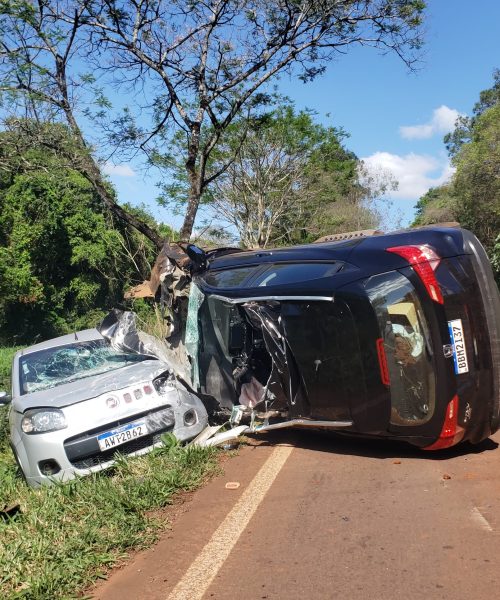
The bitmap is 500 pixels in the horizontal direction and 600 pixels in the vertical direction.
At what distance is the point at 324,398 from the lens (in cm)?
500

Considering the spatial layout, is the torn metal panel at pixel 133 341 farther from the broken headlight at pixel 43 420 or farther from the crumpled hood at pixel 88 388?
the broken headlight at pixel 43 420

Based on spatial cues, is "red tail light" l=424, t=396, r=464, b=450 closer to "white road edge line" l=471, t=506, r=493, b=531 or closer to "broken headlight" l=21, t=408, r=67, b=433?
"white road edge line" l=471, t=506, r=493, b=531

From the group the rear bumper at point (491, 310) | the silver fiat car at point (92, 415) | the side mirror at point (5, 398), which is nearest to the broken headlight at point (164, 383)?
the silver fiat car at point (92, 415)

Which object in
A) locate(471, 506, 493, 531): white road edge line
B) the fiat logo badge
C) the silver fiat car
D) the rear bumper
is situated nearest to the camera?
locate(471, 506, 493, 531): white road edge line

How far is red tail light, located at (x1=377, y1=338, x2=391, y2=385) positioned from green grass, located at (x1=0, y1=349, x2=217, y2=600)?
5.50ft

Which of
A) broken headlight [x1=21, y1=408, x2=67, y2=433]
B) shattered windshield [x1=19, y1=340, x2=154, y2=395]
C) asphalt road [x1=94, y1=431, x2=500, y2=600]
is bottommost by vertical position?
asphalt road [x1=94, y1=431, x2=500, y2=600]

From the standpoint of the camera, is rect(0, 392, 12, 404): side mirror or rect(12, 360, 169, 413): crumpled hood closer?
rect(12, 360, 169, 413): crumpled hood

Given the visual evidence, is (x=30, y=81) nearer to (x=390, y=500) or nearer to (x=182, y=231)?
(x=182, y=231)

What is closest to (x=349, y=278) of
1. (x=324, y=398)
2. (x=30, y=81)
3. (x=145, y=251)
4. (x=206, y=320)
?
(x=324, y=398)

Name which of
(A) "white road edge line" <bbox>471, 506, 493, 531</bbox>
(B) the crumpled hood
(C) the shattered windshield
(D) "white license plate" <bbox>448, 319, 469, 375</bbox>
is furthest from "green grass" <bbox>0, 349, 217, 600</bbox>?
(D) "white license plate" <bbox>448, 319, 469, 375</bbox>

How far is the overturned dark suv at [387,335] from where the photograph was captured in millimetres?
4457

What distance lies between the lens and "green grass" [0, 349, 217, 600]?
330cm

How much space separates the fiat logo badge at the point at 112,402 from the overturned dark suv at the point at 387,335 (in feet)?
4.55

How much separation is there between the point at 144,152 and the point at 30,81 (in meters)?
3.51
